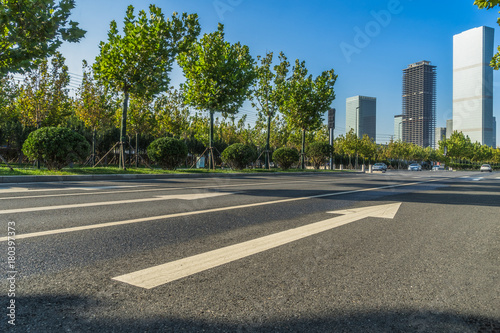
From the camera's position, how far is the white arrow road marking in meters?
2.50

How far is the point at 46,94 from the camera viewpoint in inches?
990

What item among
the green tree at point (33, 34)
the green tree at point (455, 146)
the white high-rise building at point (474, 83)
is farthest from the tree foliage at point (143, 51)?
the white high-rise building at point (474, 83)

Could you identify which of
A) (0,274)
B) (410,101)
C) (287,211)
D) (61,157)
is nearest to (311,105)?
(61,157)

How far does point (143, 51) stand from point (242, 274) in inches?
659

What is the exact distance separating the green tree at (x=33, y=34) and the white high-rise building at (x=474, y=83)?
131 metres

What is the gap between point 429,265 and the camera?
9.89 feet

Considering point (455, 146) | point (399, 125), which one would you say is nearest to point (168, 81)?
point (399, 125)

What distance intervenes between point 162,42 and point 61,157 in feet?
23.9

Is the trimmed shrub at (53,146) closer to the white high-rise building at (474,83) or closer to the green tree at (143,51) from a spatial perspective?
the green tree at (143,51)

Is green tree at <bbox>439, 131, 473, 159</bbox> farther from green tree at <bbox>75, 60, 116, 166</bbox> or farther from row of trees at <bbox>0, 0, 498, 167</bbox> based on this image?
green tree at <bbox>75, 60, 116, 166</bbox>

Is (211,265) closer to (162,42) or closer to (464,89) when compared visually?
(162,42)

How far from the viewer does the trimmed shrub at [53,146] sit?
14742 millimetres

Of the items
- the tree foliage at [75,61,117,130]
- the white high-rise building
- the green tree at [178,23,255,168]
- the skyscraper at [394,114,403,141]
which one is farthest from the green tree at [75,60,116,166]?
the white high-rise building

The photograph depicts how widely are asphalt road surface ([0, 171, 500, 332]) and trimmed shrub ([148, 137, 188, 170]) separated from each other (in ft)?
47.8
